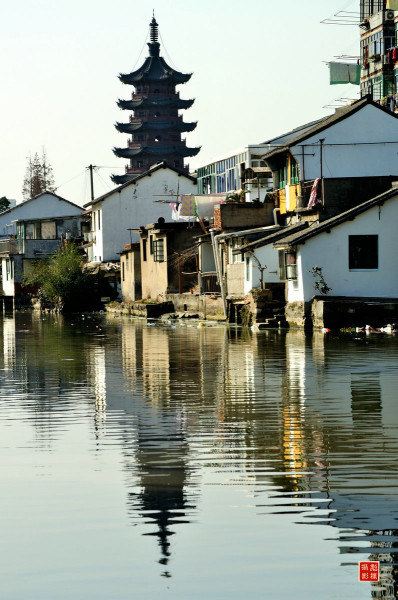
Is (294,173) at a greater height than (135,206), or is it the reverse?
(135,206)

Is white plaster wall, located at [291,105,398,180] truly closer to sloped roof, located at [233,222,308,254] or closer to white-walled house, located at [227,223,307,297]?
white-walled house, located at [227,223,307,297]

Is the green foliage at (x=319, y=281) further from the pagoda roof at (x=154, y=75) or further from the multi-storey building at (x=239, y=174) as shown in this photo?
the pagoda roof at (x=154, y=75)

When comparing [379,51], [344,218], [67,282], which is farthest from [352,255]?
[379,51]

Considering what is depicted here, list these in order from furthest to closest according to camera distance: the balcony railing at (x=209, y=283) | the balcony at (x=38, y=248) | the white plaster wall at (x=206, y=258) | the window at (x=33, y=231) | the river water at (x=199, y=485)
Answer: the window at (x=33, y=231) < the balcony at (x=38, y=248) < the white plaster wall at (x=206, y=258) < the balcony railing at (x=209, y=283) < the river water at (x=199, y=485)

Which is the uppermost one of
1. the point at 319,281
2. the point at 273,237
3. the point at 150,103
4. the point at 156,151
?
the point at 150,103

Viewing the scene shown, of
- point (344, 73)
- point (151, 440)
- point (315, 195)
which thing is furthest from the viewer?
point (344, 73)

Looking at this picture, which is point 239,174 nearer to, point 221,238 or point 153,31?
point 221,238

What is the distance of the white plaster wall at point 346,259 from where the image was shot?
44406 millimetres

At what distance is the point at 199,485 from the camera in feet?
43.3

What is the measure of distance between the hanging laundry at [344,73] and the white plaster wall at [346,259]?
34.7 m

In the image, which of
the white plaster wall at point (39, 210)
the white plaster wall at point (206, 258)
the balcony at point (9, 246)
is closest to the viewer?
the white plaster wall at point (206, 258)

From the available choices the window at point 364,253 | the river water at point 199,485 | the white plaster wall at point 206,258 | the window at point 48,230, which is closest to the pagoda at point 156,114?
the window at point 48,230

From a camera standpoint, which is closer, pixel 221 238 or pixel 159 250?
pixel 221 238

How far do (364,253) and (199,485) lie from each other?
32.2m
